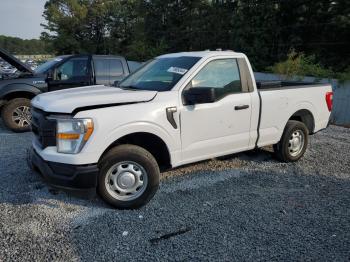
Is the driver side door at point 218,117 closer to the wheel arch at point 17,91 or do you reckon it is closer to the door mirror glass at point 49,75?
the wheel arch at point 17,91

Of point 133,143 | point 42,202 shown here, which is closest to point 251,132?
point 133,143

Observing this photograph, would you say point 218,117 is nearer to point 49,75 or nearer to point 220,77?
point 220,77

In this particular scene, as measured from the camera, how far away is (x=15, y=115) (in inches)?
300

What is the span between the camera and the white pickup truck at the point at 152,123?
356 cm

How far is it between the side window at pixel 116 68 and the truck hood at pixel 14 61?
7.05ft

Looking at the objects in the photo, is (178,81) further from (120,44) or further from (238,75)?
(120,44)

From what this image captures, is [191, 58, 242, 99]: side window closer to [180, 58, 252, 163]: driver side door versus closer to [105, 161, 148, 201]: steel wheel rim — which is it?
[180, 58, 252, 163]: driver side door

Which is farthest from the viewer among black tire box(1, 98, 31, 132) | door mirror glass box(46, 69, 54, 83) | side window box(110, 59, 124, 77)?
side window box(110, 59, 124, 77)

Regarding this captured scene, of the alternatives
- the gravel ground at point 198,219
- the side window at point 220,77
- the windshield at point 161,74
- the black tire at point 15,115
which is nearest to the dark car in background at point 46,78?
the black tire at point 15,115

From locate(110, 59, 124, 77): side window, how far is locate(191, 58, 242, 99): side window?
503 centimetres

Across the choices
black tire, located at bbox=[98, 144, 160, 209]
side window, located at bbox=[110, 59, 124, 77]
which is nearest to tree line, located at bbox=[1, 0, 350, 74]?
side window, located at bbox=[110, 59, 124, 77]

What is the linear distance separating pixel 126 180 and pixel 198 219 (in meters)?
0.92

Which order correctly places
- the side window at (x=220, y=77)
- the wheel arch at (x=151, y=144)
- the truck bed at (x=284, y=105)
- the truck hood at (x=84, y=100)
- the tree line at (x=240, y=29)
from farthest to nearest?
the tree line at (x=240, y=29) → the truck bed at (x=284, y=105) → the side window at (x=220, y=77) → the wheel arch at (x=151, y=144) → the truck hood at (x=84, y=100)

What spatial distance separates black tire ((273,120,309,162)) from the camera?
214 inches
